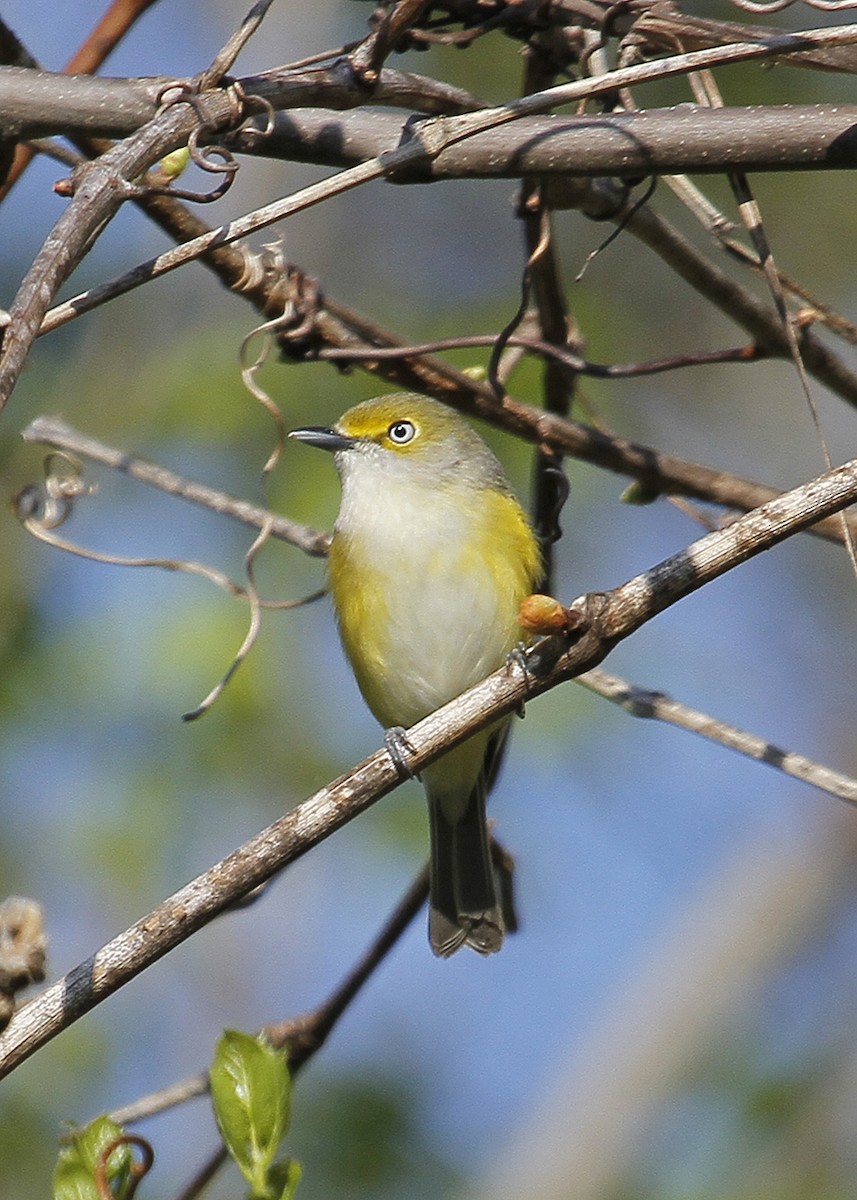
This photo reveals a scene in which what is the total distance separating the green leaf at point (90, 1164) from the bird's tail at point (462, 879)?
2.04m

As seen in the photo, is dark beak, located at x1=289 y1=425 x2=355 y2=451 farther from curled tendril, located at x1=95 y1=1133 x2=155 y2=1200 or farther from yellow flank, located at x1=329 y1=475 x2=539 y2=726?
curled tendril, located at x1=95 y1=1133 x2=155 y2=1200

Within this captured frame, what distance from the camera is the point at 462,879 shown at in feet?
14.5

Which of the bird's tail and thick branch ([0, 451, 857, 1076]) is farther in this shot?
the bird's tail

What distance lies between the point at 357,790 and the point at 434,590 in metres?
2.28

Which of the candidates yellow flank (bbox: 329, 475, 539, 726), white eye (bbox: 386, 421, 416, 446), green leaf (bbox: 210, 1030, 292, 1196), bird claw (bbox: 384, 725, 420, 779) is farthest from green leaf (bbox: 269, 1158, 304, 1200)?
white eye (bbox: 386, 421, 416, 446)

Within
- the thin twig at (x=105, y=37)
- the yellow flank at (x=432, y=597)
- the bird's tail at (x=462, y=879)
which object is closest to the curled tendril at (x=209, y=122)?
the thin twig at (x=105, y=37)

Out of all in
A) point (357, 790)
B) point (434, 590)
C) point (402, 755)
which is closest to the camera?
point (357, 790)

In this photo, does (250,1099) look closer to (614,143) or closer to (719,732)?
(719,732)

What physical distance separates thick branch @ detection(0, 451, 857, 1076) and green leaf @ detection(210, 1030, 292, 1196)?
0.28 m

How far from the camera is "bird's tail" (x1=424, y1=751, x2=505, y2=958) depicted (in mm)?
4312

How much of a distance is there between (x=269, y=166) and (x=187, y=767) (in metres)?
2.84

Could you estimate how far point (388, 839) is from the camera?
5980 mm

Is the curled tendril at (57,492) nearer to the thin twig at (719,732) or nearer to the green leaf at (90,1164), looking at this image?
the thin twig at (719,732)

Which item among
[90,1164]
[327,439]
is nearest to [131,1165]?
[90,1164]
